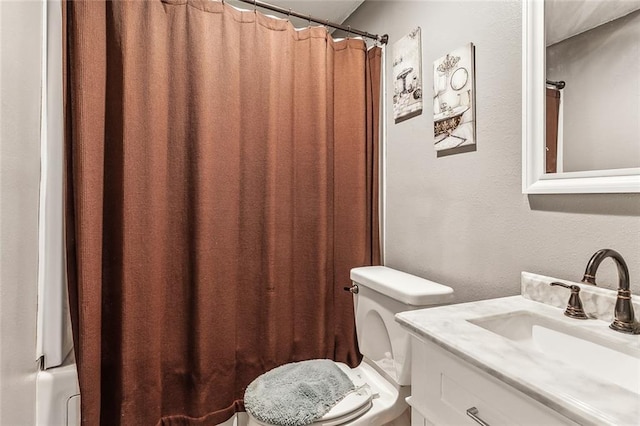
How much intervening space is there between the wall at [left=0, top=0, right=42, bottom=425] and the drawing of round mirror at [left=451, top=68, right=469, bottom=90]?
1326 millimetres

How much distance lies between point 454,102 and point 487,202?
0.41 metres

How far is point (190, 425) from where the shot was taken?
141cm

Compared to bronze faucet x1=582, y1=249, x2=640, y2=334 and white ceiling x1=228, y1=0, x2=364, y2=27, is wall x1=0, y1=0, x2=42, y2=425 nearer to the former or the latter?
white ceiling x1=228, y1=0, x2=364, y2=27

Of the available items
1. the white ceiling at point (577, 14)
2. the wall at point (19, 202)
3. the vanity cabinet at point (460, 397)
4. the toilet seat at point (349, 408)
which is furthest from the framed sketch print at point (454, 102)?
the wall at point (19, 202)

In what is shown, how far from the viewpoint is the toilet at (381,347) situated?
45.2 inches

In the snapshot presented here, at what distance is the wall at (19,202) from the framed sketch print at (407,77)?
Answer: 4.49 feet

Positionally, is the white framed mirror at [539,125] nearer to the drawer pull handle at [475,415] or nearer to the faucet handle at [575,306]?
the faucet handle at [575,306]

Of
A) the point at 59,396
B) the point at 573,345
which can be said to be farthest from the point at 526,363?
the point at 59,396

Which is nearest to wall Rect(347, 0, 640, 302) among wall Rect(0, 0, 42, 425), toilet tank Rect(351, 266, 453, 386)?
toilet tank Rect(351, 266, 453, 386)

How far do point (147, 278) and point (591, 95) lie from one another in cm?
159

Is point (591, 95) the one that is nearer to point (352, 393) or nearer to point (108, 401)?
point (352, 393)

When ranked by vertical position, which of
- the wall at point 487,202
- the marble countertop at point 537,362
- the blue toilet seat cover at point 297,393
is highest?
the wall at point 487,202

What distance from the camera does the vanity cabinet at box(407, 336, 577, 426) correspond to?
558 millimetres

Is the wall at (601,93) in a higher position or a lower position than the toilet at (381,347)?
higher
